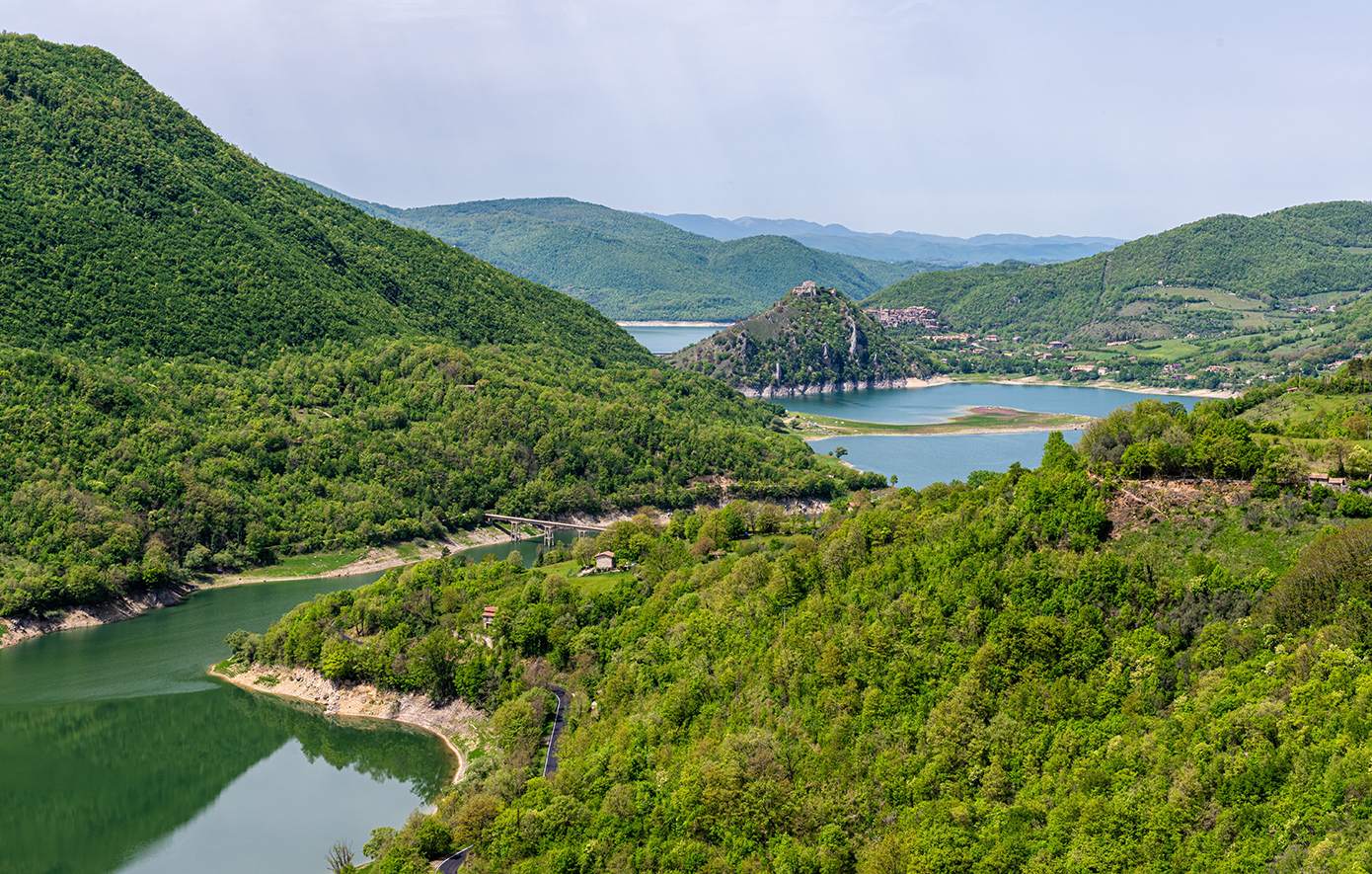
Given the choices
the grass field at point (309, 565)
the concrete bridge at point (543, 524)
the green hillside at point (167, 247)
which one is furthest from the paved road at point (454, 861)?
the green hillside at point (167, 247)

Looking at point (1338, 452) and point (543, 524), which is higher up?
point (1338, 452)

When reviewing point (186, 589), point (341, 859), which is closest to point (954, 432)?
point (186, 589)

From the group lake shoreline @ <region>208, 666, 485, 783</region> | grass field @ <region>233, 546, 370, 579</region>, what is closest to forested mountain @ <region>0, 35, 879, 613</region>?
grass field @ <region>233, 546, 370, 579</region>

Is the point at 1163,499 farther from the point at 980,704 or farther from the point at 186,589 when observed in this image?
the point at 186,589

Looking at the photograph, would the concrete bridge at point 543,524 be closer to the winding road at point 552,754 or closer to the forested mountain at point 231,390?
the forested mountain at point 231,390

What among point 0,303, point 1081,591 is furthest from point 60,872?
point 0,303

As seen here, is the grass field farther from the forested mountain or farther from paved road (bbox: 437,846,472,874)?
paved road (bbox: 437,846,472,874)

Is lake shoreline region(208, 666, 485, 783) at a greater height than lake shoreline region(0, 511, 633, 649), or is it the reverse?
lake shoreline region(0, 511, 633, 649)
